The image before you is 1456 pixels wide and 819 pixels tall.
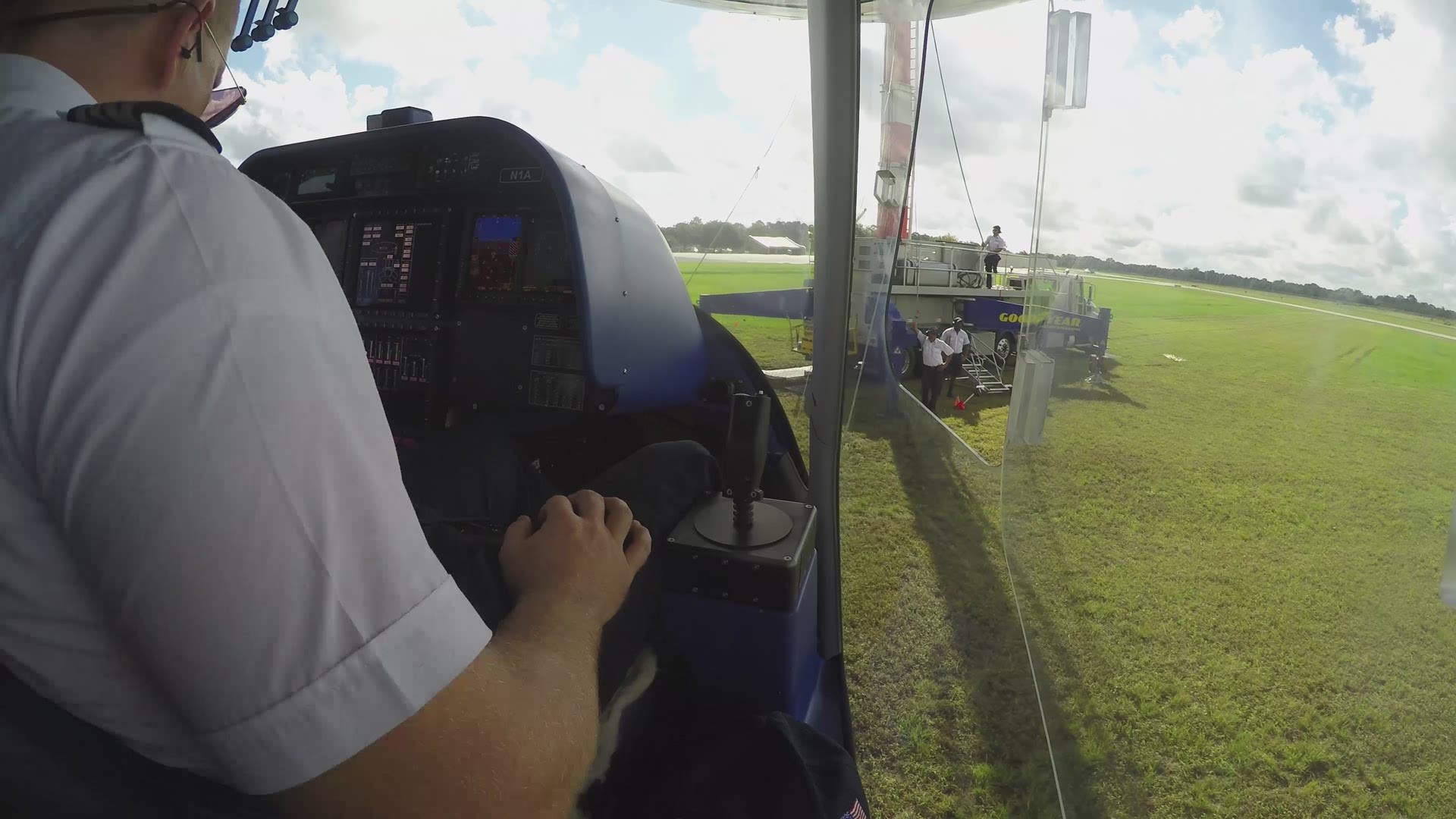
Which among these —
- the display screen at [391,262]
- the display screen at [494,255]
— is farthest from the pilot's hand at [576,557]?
the display screen at [391,262]

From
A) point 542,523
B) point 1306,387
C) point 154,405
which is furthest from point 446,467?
point 1306,387

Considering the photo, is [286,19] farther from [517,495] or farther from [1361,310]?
[1361,310]

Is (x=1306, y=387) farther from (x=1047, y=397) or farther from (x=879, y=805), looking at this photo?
(x=879, y=805)

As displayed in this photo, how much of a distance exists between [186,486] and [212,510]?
0.02 metres

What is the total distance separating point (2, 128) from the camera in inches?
17.7

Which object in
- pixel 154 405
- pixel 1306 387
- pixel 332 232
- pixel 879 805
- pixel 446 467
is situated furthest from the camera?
pixel 332 232

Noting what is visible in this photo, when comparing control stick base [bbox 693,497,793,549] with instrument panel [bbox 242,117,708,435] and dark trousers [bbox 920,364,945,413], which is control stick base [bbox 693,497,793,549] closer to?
instrument panel [bbox 242,117,708,435]

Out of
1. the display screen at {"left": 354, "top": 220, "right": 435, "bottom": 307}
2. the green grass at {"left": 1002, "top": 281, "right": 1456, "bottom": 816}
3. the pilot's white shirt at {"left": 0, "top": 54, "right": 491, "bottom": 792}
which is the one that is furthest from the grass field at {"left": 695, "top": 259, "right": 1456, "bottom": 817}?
the display screen at {"left": 354, "top": 220, "right": 435, "bottom": 307}

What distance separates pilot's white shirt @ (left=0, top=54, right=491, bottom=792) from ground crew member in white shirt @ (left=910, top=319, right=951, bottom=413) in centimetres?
203

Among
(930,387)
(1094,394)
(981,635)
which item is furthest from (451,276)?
(981,635)

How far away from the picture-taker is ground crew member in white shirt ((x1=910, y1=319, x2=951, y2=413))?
2262mm

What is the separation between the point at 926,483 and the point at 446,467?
5.35ft

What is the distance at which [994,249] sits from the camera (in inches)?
75.9

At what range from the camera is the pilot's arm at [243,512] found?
370mm
